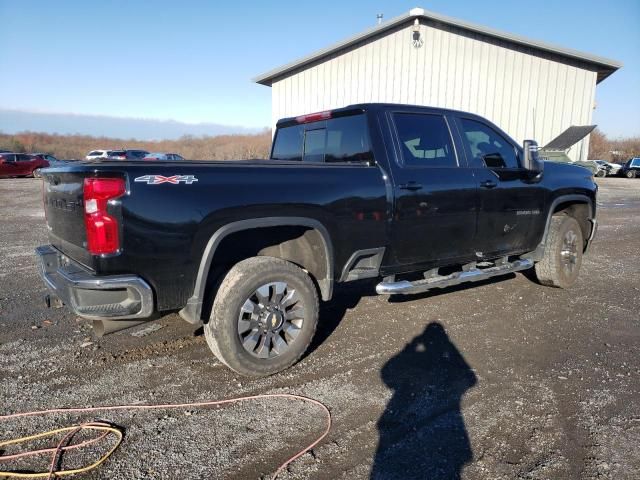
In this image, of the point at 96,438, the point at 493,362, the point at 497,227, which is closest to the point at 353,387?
the point at 493,362

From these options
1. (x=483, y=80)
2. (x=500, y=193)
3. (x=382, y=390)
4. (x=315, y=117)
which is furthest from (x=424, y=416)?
(x=483, y=80)

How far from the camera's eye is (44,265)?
3639 mm

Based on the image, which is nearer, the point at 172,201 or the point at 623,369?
the point at 172,201

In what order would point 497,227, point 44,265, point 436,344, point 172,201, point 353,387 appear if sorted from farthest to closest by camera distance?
point 497,227
point 436,344
point 44,265
point 353,387
point 172,201

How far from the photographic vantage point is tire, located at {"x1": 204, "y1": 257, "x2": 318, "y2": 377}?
131 inches

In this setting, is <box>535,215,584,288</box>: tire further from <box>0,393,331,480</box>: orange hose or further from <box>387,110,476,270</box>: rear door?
<box>0,393,331,480</box>: orange hose

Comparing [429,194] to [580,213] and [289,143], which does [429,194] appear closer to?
[289,143]

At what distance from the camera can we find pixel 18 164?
28.0 m

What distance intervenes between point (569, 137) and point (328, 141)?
17965mm

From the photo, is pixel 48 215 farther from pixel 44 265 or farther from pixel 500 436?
pixel 500 436

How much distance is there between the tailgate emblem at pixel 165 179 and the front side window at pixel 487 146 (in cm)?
299

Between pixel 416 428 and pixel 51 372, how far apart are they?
9.02 ft

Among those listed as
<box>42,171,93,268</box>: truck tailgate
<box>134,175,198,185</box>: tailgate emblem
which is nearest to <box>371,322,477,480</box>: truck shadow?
Result: <box>134,175,198,185</box>: tailgate emblem

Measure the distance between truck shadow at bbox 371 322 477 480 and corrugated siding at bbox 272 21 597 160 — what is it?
16.9m
